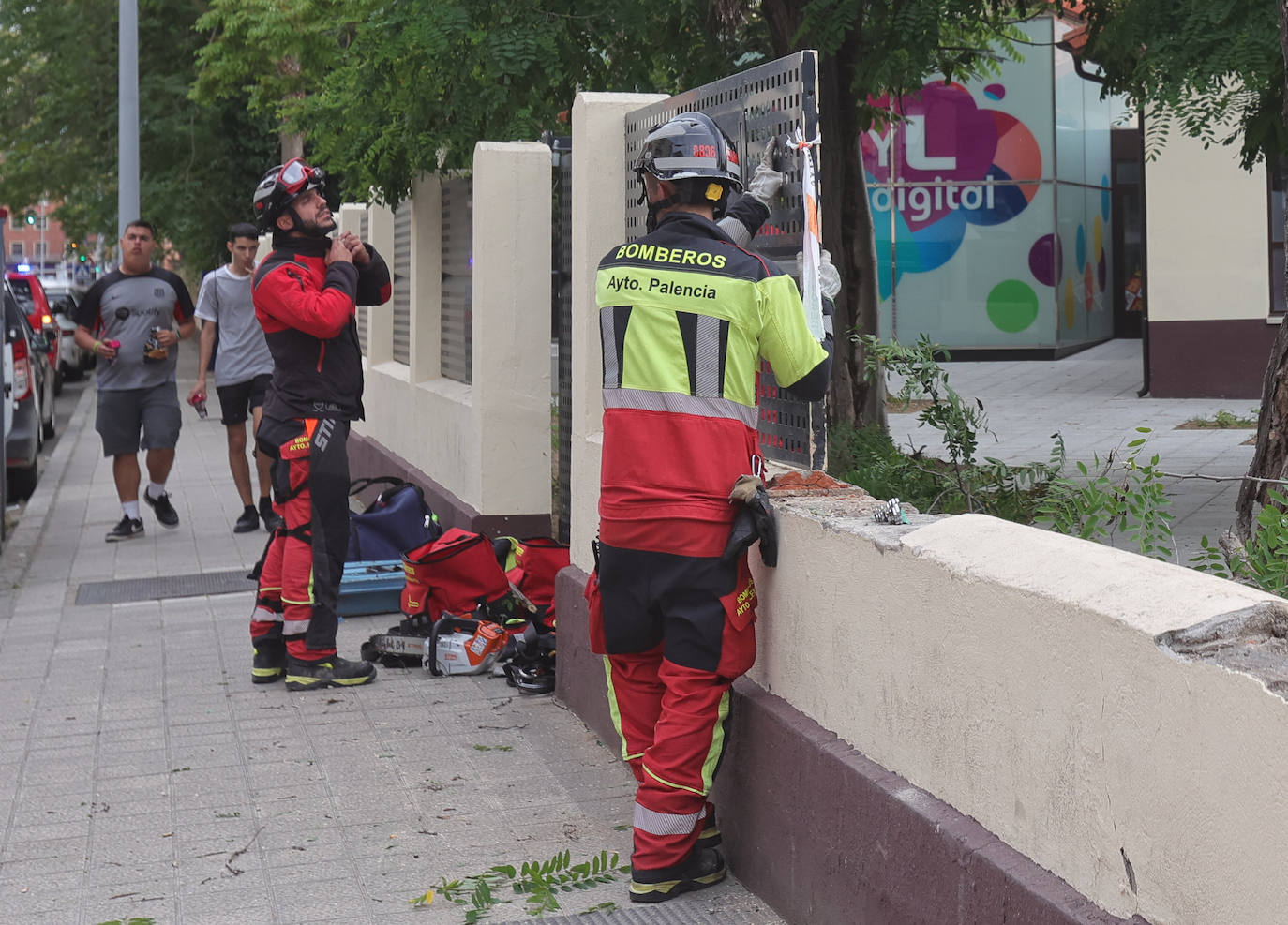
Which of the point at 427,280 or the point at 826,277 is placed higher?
the point at 427,280

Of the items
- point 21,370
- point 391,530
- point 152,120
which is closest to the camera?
point 391,530

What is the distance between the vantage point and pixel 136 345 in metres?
10.3

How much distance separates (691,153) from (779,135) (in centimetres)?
43

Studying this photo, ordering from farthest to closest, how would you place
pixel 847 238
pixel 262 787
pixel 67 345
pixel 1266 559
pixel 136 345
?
pixel 67 345 → pixel 847 238 → pixel 136 345 → pixel 262 787 → pixel 1266 559

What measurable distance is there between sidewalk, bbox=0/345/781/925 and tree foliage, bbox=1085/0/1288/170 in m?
3.94

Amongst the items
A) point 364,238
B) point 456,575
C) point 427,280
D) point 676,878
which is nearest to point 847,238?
point 427,280

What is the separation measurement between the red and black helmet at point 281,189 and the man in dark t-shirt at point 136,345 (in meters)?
4.08

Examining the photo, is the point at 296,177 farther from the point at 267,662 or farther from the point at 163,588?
the point at 163,588

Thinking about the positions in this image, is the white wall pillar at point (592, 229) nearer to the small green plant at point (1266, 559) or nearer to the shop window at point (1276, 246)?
the small green plant at point (1266, 559)

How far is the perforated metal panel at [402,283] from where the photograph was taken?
11.3 meters

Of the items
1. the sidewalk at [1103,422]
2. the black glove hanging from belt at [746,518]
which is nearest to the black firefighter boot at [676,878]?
the black glove hanging from belt at [746,518]

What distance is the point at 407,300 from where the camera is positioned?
11.4 meters

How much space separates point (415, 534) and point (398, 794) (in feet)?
10.4

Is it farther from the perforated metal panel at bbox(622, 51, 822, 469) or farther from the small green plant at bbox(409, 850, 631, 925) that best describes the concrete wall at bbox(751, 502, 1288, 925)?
the small green plant at bbox(409, 850, 631, 925)
